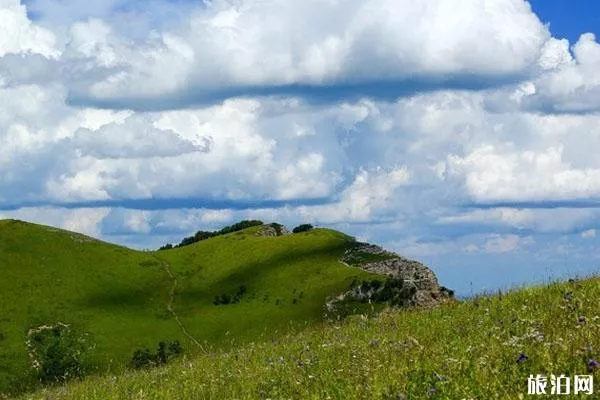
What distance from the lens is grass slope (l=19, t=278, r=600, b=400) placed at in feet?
30.8

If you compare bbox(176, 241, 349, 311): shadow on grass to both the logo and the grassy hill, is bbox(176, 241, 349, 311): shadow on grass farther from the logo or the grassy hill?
the logo

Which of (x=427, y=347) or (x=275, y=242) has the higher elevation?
(x=275, y=242)

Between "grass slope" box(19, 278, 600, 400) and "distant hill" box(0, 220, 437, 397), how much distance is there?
121972mm

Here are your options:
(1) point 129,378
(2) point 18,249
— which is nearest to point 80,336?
(2) point 18,249

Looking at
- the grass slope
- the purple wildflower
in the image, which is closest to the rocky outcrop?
the grass slope

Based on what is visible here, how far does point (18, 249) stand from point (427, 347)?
18479 cm

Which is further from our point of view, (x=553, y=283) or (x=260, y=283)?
(x=260, y=283)

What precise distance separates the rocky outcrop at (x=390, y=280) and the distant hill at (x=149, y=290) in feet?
7.68

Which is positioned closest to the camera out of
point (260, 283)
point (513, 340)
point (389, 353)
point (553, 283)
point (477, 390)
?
point (477, 390)

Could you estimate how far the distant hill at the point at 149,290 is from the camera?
152125mm

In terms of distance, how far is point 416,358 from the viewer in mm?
11148

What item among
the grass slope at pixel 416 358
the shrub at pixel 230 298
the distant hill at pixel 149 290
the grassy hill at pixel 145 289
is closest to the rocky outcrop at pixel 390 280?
the distant hill at pixel 149 290

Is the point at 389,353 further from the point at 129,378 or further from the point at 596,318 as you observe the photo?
the point at 129,378

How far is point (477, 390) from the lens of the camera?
8.95m
